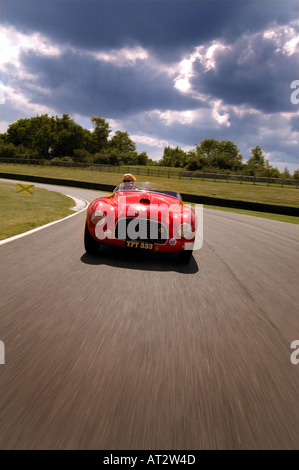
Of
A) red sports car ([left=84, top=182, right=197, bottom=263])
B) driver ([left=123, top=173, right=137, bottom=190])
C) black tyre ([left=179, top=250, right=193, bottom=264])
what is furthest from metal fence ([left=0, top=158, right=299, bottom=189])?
red sports car ([left=84, top=182, right=197, bottom=263])

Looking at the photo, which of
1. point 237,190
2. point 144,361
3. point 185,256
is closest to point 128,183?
point 185,256

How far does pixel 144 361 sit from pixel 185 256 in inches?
114

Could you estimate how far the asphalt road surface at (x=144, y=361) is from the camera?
1.44 m

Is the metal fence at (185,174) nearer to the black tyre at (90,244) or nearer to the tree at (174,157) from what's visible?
the black tyre at (90,244)

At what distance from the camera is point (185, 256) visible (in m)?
4.79

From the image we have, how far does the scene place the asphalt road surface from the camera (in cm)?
144

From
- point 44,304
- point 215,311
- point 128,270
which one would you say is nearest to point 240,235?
point 128,270

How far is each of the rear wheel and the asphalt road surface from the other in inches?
24.7

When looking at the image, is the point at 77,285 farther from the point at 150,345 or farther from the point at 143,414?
the point at 143,414

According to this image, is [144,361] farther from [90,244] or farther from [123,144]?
[123,144]

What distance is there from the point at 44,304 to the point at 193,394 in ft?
5.49

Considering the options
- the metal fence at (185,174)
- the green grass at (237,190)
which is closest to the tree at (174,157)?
the metal fence at (185,174)

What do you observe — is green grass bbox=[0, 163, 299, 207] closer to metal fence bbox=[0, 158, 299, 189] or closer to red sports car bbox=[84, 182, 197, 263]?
metal fence bbox=[0, 158, 299, 189]

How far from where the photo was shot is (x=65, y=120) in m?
108
